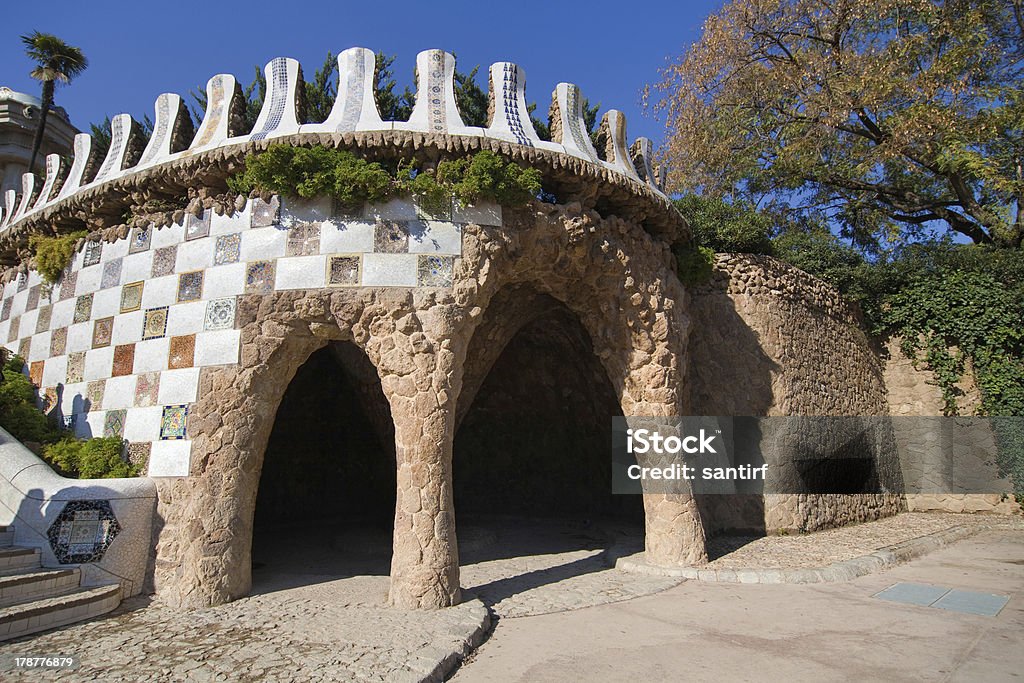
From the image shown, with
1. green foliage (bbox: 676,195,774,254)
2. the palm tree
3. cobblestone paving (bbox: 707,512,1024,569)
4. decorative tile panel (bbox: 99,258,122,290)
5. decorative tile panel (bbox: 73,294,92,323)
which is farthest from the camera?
the palm tree

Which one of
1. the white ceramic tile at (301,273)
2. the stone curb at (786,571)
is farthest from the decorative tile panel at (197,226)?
the stone curb at (786,571)

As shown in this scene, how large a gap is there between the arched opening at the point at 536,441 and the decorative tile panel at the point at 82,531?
13.9 feet

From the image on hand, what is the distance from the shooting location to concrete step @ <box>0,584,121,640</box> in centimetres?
451

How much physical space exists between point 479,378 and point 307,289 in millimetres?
3585

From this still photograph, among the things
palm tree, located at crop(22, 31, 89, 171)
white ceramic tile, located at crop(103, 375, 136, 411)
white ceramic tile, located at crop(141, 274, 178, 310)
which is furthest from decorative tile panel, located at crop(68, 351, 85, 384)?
palm tree, located at crop(22, 31, 89, 171)

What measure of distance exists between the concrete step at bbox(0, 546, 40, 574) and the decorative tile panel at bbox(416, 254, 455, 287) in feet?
12.9

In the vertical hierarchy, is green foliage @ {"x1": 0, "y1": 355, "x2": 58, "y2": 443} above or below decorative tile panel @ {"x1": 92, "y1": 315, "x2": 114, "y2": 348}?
below

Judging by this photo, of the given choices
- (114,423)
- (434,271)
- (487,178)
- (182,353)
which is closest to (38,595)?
(114,423)

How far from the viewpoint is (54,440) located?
672 centimetres

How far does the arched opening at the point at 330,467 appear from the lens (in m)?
9.20

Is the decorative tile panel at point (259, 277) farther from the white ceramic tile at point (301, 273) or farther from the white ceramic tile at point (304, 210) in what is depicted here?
the white ceramic tile at point (304, 210)

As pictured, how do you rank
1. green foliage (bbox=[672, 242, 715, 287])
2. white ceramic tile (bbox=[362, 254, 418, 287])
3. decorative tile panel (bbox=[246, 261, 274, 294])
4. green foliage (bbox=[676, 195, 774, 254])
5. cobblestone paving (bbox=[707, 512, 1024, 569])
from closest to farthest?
white ceramic tile (bbox=[362, 254, 418, 287]), decorative tile panel (bbox=[246, 261, 274, 294]), cobblestone paving (bbox=[707, 512, 1024, 569]), green foliage (bbox=[672, 242, 715, 287]), green foliage (bbox=[676, 195, 774, 254])

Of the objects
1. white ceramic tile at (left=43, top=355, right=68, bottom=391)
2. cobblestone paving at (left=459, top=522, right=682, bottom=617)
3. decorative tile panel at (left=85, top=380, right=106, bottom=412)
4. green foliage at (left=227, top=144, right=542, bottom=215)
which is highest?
green foliage at (left=227, top=144, right=542, bottom=215)

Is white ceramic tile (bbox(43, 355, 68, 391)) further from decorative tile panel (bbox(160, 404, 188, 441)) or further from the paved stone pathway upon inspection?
the paved stone pathway
